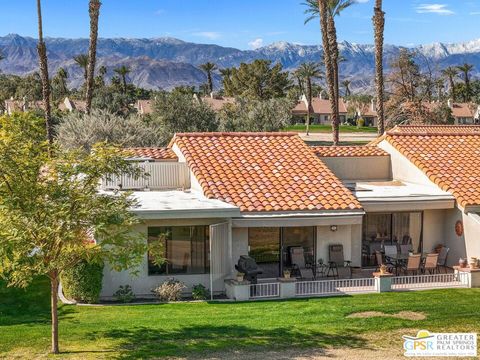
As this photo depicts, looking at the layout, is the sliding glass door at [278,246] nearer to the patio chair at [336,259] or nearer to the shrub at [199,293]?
the patio chair at [336,259]

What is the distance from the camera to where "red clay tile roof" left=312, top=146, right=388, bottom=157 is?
97.6 ft

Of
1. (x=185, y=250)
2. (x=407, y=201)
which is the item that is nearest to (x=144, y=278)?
(x=185, y=250)

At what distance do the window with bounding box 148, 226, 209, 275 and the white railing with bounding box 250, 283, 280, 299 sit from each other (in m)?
1.93

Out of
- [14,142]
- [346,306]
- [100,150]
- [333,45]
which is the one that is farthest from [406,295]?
[333,45]

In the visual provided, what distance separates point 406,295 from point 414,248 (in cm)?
516

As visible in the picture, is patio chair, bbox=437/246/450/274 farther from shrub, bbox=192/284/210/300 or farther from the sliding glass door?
shrub, bbox=192/284/210/300

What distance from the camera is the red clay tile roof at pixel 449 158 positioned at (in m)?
24.7

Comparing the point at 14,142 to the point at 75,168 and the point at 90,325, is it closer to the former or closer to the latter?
the point at 75,168

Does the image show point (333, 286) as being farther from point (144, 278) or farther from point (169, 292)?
point (144, 278)

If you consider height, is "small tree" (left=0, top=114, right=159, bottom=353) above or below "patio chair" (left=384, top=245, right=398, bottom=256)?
above

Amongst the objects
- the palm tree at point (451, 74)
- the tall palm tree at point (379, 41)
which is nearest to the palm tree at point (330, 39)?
the tall palm tree at point (379, 41)

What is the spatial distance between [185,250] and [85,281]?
11.7 ft

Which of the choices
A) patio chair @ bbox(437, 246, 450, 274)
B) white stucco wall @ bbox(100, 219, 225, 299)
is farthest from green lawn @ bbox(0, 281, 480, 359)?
patio chair @ bbox(437, 246, 450, 274)

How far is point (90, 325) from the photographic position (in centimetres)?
1739
